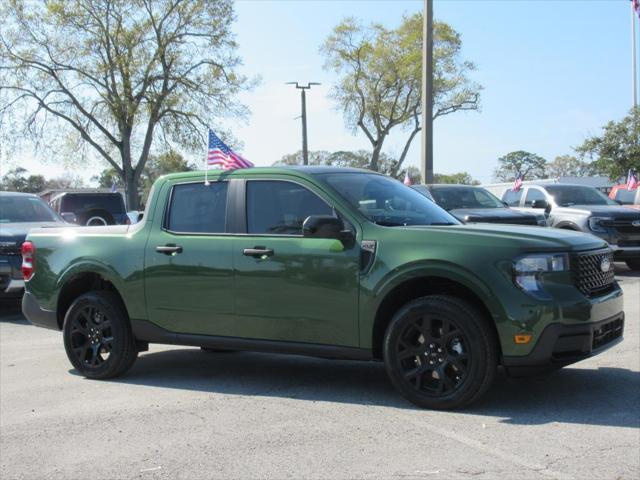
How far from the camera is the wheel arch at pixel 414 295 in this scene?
4980 millimetres

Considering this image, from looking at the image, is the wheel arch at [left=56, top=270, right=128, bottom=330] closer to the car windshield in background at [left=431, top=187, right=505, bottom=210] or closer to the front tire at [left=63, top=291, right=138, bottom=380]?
the front tire at [left=63, top=291, right=138, bottom=380]

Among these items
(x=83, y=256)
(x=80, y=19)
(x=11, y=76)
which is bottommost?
(x=83, y=256)

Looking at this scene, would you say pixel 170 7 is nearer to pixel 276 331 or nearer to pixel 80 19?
pixel 80 19

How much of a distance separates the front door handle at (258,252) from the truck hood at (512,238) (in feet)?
3.36

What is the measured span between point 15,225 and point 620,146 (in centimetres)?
3234

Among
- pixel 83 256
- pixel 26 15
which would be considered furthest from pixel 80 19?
pixel 83 256

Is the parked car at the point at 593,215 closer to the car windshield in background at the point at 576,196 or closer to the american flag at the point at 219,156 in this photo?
the car windshield in background at the point at 576,196

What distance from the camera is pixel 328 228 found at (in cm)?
518

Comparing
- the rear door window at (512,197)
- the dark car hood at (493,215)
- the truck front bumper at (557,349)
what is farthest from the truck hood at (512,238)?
the rear door window at (512,197)

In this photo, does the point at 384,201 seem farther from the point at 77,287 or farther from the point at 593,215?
the point at 593,215

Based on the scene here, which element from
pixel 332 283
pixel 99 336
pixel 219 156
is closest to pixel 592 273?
pixel 332 283

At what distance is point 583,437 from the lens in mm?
4383

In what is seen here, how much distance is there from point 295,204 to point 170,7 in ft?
112

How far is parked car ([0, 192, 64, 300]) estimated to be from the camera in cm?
998
